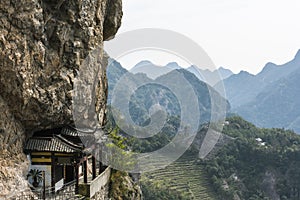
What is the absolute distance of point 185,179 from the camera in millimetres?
51656

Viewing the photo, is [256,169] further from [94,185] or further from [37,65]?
[37,65]

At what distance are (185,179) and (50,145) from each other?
4087 cm

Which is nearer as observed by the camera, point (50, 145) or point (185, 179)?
point (50, 145)

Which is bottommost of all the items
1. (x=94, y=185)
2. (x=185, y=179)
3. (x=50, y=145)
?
(x=94, y=185)

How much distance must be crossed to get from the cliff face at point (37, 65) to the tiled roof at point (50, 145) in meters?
0.37

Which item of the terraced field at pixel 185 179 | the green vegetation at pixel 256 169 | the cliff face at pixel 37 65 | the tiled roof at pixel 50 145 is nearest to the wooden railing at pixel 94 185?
the tiled roof at pixel 50 145

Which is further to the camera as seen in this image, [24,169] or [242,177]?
[242,177]

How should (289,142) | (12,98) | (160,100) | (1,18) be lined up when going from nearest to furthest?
1. (1,18)
2. (12,98)
3. (289,142)
4. (160,100)

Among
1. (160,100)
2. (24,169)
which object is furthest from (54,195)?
(160,100)

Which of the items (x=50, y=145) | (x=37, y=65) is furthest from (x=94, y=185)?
(x=37, y=65)

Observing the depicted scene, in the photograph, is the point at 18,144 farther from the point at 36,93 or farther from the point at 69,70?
the point at 69,70

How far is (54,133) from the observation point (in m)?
14.1

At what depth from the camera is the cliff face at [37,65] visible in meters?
11.3

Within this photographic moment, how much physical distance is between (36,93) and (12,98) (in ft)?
2.63
